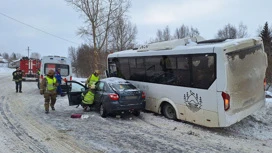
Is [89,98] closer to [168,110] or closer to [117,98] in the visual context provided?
[117,98]

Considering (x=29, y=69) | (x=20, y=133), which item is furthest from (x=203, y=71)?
(x=29, y=69)

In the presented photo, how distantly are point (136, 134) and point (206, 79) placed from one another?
8.54 ft

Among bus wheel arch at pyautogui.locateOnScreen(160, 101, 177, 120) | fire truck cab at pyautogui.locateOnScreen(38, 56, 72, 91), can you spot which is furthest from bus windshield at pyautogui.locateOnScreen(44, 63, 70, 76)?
bus wheel arch at pyautogui.locateOnScreen(160, 101, 177, 120)

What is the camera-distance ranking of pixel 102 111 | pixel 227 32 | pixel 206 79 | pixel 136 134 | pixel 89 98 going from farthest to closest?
pixel 227 32 → pixel 89 98 → pixel 102 111 → pixel 206 79 → pixel 136 134

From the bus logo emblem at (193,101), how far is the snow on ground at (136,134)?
2.14 feet

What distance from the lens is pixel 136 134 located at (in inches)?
294

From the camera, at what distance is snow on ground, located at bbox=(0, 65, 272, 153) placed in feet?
20.8

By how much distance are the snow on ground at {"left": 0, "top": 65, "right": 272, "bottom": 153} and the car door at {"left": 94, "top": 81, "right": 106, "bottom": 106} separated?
0.55 m

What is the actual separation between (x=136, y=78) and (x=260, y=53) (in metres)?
4.92

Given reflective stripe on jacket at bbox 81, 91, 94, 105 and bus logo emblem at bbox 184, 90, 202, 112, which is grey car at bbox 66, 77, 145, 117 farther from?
bus logo emblem at bbox 184, 90, 202, 112

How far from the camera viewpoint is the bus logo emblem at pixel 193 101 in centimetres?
814

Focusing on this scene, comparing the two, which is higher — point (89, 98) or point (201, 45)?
point (201, 45)

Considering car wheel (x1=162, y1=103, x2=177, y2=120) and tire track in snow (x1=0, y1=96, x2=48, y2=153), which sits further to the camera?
car wheel (x1=162, y1=103, x2=177, y2=120)

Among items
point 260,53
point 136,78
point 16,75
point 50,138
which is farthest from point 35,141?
point 16,75
